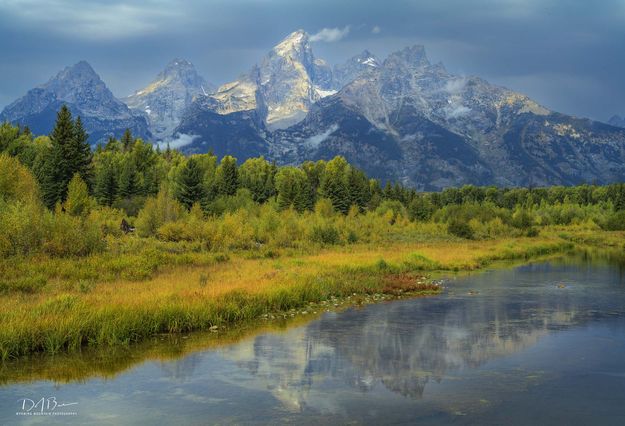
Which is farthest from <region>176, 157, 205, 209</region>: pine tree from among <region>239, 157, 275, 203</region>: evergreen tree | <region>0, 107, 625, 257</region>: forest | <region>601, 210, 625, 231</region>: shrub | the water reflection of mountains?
<region>601, 210, 625, 231</region>: shrub

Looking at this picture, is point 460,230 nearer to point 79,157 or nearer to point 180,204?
point 180,204

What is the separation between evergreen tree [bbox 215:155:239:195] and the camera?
121m

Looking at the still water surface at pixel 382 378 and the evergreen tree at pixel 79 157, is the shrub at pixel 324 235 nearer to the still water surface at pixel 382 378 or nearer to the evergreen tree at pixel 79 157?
the still water surface at pixel 382 378

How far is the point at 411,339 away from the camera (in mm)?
24391

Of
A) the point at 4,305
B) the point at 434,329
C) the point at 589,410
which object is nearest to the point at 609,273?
the point at 434,329

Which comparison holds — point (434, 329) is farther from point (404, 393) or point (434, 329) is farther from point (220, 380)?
point (220, 380)

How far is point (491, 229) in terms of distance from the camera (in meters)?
104

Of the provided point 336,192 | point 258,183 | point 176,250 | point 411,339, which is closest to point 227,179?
point 258,183

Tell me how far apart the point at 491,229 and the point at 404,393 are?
91.9 metres

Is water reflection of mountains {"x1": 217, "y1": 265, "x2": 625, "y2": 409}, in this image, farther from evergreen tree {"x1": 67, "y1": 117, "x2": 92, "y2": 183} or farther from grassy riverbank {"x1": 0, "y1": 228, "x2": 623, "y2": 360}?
evergreen tree {"x1": 67, "y1": 117, "x2": 92, "y2": 183}

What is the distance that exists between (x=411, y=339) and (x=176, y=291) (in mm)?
12490

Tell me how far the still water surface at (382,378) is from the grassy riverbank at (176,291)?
3.20 meters

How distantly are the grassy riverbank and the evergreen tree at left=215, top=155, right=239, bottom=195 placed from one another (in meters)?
68.1

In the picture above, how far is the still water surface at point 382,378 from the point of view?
50.5ft
